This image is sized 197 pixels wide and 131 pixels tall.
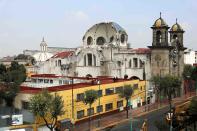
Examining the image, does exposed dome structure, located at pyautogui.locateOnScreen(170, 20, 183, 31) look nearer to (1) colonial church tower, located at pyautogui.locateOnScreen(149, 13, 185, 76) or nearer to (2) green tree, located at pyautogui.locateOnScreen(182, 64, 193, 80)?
(1) colonial church tower, located at pyautogui.locateOnScreen(149, 13, 185, 76)

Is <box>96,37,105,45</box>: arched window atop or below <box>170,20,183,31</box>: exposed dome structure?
below

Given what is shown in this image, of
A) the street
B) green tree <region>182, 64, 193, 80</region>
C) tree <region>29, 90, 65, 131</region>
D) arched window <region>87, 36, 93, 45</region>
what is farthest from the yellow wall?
arched window <region>87, 36, 93, 45</region>

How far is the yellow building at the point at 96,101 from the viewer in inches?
1892

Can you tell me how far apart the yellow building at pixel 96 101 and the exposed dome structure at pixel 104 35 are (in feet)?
68.6

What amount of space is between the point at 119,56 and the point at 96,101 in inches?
1010

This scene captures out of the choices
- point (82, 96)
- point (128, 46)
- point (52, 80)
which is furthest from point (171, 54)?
point (82, 96)

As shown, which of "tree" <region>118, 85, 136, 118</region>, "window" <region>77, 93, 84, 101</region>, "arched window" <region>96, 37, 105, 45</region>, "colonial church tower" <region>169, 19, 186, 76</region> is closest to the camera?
"window" <region>77, 93, 84, 101</region>

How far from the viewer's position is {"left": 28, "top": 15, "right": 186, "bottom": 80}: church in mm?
73938

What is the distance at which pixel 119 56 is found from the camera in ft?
261

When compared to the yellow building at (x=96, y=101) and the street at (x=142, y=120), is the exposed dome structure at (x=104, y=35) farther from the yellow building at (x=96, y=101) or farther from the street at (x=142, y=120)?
the street at (x=142, y=120)

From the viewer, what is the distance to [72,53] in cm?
8581

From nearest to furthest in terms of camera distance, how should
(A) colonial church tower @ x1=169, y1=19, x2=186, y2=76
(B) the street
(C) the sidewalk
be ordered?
(B) the street → (C) the sidewalk → (A) colonial church tower @ x1=169, y1=19, x2=186, y2=76

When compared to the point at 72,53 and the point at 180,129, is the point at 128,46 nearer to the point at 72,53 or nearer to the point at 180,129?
the point at 72,53

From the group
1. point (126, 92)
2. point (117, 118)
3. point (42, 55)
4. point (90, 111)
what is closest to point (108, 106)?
point (117, 118)
